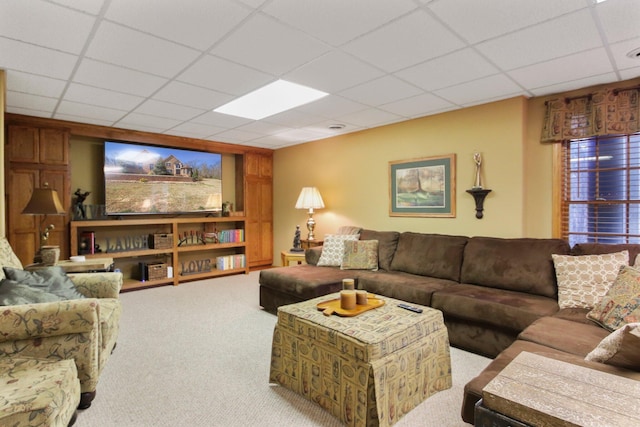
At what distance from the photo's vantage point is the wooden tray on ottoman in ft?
7.36

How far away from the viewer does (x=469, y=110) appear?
3867 mm

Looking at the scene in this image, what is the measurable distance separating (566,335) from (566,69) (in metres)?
2.09

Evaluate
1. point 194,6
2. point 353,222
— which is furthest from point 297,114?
point 194,6

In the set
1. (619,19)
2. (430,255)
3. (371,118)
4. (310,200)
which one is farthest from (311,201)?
(619,19)

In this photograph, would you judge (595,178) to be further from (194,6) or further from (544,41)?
(194,6)

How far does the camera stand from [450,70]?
2.78m

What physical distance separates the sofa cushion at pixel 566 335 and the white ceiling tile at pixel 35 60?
11.9 ft

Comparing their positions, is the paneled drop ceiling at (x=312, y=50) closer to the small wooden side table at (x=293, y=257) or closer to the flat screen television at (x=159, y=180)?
the flat screen television at (x=159, y=180)

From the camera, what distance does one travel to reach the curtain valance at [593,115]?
2975 mm

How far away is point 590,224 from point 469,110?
1.67 meters

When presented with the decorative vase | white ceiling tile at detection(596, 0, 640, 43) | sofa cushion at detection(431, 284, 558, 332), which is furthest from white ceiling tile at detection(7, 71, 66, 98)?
white ceiling tile at detection(596, 0, 640, 43)

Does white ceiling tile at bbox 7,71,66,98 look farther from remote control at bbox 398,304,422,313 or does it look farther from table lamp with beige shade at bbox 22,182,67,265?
remote control at bbox 398,304,422,313

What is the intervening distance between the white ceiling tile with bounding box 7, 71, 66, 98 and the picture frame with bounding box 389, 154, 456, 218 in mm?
3722

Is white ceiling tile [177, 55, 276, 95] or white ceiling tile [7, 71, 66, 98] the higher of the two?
white ceiling tile [177, 55, 276, 95]
